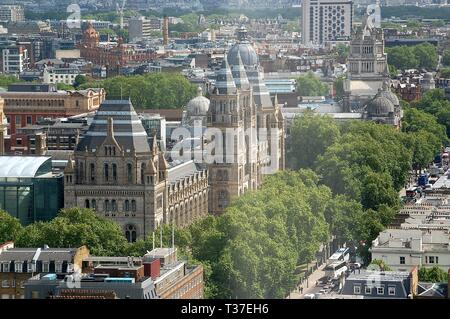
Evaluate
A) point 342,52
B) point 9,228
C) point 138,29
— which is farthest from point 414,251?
point 138,29

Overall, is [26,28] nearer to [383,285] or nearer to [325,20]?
[325,20]

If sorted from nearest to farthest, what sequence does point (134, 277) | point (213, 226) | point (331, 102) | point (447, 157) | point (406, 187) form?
1. point (134, 277)
2. point (213, 226)
3. point (406, 187)
4. point (447, 157)
5. point (331, 102)

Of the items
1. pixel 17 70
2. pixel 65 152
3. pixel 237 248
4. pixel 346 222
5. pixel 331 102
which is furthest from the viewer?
pixel 17 70

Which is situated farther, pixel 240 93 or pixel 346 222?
pixel 240 93

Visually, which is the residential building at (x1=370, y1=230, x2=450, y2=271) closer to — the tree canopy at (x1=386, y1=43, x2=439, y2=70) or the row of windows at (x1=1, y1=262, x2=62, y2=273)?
the row of windows at (x1=1, y1=262, x2=62, y2=273)

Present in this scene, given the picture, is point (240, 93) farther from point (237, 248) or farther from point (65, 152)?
point (237, 248)
